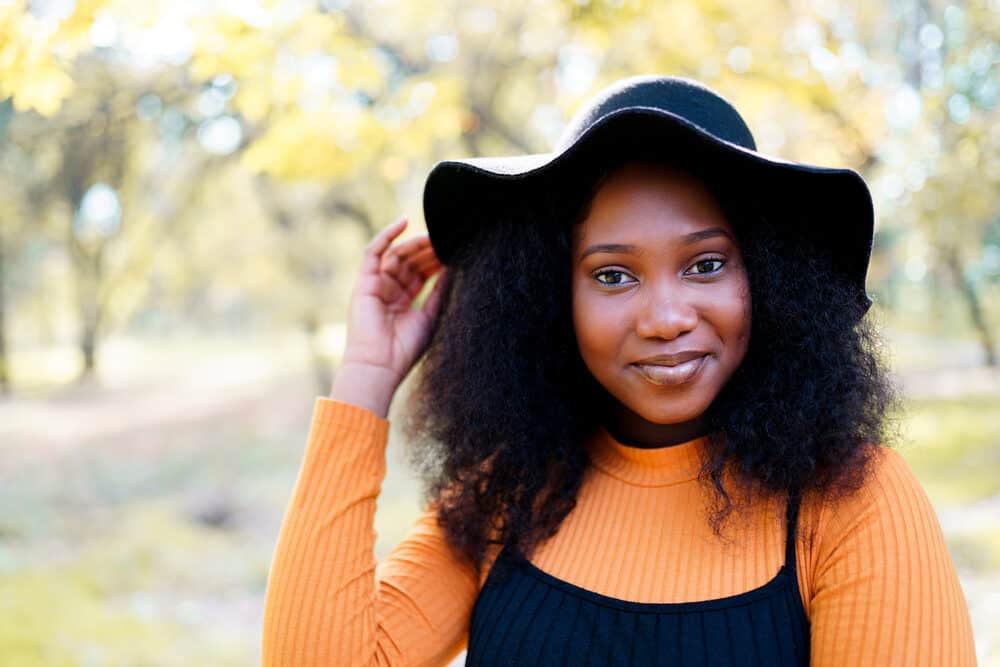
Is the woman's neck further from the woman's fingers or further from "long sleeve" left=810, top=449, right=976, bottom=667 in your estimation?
the woman's fingers

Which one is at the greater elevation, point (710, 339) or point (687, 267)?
point (687, 267)

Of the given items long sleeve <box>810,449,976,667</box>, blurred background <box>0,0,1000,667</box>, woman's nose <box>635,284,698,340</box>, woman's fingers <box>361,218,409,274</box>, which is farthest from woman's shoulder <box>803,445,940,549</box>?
woman's fingers <box>361,218,409,274</box>

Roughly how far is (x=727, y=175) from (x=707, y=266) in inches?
6.5

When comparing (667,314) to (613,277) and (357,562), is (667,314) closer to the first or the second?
(613,277)

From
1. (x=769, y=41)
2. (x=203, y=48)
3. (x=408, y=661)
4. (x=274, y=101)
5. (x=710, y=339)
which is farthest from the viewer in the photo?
(x=769, y=41)

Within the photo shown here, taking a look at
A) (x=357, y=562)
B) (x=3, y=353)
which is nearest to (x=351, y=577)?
(x=357, y=562)

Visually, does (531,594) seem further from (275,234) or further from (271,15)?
(275,234)

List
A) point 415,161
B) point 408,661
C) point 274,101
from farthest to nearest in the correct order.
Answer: point 415,161, point 274,101, point 408,661

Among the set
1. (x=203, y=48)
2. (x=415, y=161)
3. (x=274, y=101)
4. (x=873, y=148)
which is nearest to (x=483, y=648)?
(x=203, y=48)

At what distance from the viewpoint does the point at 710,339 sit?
142cm

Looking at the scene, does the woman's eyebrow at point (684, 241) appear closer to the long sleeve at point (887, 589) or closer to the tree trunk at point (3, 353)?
the long sleeve at point (887, 589)

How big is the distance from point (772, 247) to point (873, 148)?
576cm

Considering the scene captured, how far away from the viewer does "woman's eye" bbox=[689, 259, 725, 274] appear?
1.45 meters

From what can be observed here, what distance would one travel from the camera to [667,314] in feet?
4.55
